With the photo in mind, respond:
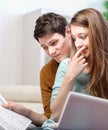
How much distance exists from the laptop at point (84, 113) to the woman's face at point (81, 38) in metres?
0.38

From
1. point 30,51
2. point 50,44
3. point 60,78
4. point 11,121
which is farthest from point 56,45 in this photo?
point 30,51

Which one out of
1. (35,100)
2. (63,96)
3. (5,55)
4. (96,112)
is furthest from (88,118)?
(5,55)

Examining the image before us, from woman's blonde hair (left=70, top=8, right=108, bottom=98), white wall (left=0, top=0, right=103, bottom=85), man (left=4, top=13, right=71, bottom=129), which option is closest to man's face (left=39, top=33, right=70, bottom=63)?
man (left=4, top=13, right=71, bottom=129)

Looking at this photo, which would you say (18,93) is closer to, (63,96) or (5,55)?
(5,55)

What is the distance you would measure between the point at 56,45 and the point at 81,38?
39 cm

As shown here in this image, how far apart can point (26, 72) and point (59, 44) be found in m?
1.28

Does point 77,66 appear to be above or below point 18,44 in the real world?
above

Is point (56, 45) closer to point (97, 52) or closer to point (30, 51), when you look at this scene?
point (97, 52)

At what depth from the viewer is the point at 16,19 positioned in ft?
8.73

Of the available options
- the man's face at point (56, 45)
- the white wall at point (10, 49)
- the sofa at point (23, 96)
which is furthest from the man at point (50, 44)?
the white wall at point (10, 49)

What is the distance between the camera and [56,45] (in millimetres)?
1449

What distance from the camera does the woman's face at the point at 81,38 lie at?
1.06m

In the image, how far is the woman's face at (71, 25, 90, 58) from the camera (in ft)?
3.47

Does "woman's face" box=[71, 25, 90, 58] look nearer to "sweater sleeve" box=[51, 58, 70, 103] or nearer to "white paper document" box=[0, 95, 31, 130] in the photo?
"sweater sleeve" box=[51, 58, 70, 103]
